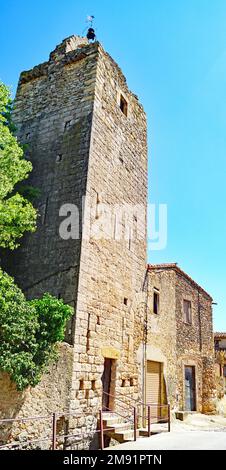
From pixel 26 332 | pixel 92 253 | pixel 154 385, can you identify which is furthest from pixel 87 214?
pixel 154 385

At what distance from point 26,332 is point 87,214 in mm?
3724

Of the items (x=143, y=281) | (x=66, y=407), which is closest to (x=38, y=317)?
(x=66, y=407)

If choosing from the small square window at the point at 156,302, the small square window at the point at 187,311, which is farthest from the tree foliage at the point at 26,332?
the small square window at the point at 187,311

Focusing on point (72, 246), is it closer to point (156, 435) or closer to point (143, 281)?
point (143, 281)

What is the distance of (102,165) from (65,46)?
525 centimetres

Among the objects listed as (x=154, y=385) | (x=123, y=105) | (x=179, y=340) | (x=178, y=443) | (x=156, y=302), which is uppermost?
(x=123, y=105)

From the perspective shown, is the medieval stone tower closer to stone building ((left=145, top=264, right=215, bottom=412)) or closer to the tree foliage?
the tree foliage

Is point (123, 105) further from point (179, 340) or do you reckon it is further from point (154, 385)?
point (154, 385)

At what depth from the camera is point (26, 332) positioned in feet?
25.1

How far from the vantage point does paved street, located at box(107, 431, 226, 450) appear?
7863 millimetres

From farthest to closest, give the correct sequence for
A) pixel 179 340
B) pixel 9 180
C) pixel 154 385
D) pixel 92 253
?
pixel 179 340, pixel 154 385, pixel 92 253, pixel 9 180

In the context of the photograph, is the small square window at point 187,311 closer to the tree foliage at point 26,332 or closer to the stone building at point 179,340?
the stone building at point 179,340

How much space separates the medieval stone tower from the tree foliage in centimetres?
65

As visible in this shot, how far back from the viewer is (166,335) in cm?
1448
